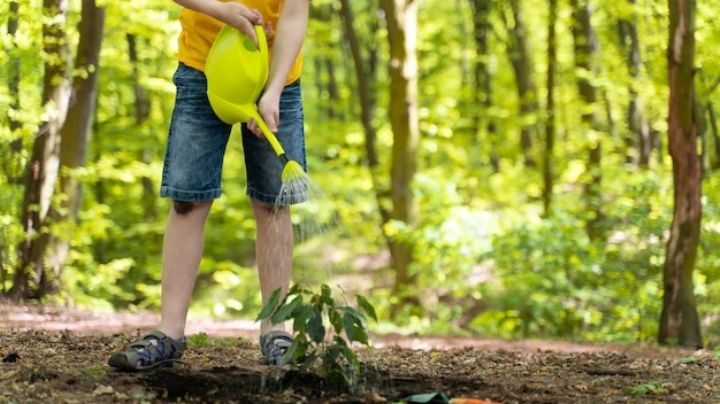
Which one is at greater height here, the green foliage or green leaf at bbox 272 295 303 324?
green leaf at bbox 272 295 303 324

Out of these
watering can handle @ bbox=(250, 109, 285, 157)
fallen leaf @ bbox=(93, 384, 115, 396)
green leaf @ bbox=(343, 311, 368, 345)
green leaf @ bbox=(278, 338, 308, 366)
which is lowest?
fallen leaf @ bbox=(93, 384, 115, 396)

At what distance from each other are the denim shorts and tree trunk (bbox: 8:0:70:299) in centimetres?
479

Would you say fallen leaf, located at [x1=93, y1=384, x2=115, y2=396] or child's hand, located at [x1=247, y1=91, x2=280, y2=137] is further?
child's hand, located at [x1=247, y1=91, x2=280, y2=137]

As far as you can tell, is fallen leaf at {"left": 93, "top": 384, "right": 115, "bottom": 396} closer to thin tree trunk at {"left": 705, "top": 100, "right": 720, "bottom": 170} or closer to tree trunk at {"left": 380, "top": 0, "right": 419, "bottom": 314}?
tree trunk at {"left": 380, "top": 0, "right": 419, "bottom": 314}

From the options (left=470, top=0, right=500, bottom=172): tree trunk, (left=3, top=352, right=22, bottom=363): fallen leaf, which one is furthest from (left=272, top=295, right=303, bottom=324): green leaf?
(left=470, top=0, right=500, bottom=172): tree trunk

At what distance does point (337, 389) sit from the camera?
2.90 meters

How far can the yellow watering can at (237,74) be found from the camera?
320 cm

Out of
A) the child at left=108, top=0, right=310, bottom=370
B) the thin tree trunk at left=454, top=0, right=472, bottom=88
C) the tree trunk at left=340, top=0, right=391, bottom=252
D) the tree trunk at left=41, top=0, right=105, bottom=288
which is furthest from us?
the thin tree trunk at left=454, top=0, right=472, bottom=88

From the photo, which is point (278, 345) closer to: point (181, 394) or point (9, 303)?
point (181, 394)

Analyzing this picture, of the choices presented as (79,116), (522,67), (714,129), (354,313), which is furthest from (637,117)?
(354,313)

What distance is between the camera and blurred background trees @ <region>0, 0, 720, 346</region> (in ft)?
24.1

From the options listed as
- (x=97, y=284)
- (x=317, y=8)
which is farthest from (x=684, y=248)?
(x=317, y=8)

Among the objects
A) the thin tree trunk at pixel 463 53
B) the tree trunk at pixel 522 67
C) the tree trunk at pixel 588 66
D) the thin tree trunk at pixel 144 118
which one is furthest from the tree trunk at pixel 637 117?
the thin tree trunk at pixel 144 118

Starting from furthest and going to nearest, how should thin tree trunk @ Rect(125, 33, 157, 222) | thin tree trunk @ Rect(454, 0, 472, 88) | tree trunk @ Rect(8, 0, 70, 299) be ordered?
1. thin tree trunk @ Rect(454, 0, 472, 88)
2. thin tree trunk @ Rect(125, 33, 157, 222)
3. tree trunk @ Rect(8, 0, 70, 299)
